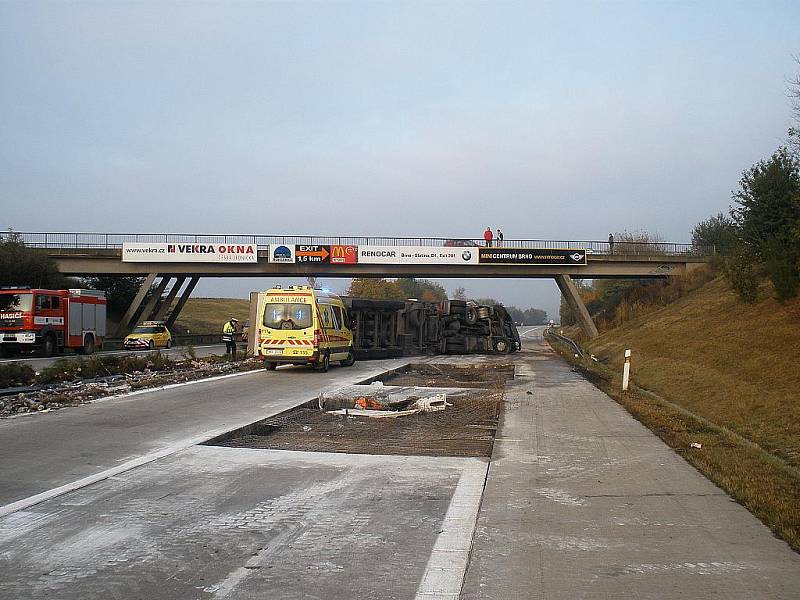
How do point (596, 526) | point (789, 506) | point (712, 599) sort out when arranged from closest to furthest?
point (712, 599), point (596, 526), point (789, 506)

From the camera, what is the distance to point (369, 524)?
6.75 metres

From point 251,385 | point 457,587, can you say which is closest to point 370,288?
point 251,385

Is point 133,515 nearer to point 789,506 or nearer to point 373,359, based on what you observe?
point 789,506

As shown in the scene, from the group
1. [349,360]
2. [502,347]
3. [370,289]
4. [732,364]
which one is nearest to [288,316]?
[349,360]

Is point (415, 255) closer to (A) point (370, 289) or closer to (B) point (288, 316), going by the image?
(B) point (288, 316)

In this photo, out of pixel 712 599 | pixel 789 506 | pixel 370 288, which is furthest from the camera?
pixel 370 288

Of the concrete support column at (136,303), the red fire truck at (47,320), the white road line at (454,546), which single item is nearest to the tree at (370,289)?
the concrete support column at (136,303)

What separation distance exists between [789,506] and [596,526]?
7.06 feet

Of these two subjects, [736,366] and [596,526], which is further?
[736,366]

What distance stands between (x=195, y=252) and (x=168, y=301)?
427 inches

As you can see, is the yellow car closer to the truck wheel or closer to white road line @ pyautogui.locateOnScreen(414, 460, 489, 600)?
the truck wheel

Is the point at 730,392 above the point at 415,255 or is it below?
below

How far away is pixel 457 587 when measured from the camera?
16.9 feet

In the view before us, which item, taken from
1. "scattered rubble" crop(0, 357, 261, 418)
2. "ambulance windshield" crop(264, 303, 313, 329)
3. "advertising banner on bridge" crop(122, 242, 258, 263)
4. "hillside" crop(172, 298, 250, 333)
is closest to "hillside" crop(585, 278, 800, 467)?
"ambulance windshield" crop(264, 303, 313, 329)
